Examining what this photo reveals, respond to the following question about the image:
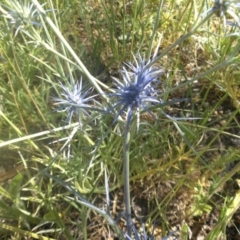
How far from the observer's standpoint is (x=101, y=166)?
89cm

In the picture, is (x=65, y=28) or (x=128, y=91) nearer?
(x=128, y=91)

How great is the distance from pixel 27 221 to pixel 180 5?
701mm

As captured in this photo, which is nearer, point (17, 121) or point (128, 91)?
point (128, 91)

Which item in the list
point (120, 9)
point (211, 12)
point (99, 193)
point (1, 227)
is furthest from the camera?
point (120, 9)

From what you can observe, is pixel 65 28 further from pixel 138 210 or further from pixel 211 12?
pixel 211 12

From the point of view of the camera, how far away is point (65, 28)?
113cm

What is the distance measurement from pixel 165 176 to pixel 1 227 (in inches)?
13.8

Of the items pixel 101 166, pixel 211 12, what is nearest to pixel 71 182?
pixel 101 166

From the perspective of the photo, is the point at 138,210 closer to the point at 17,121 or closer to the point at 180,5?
the point at 17,121

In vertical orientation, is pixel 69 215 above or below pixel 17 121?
below

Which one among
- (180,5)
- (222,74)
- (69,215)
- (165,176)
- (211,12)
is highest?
(211,12)

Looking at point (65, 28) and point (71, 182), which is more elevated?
point (65, 28)

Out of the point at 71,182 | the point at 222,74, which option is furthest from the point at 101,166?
the point at 222,74

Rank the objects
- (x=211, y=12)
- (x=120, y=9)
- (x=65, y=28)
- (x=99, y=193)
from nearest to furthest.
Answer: (x=211, y=12) → (x=99, y=193) → (x=65, y=28) → (x=120, y=9)
